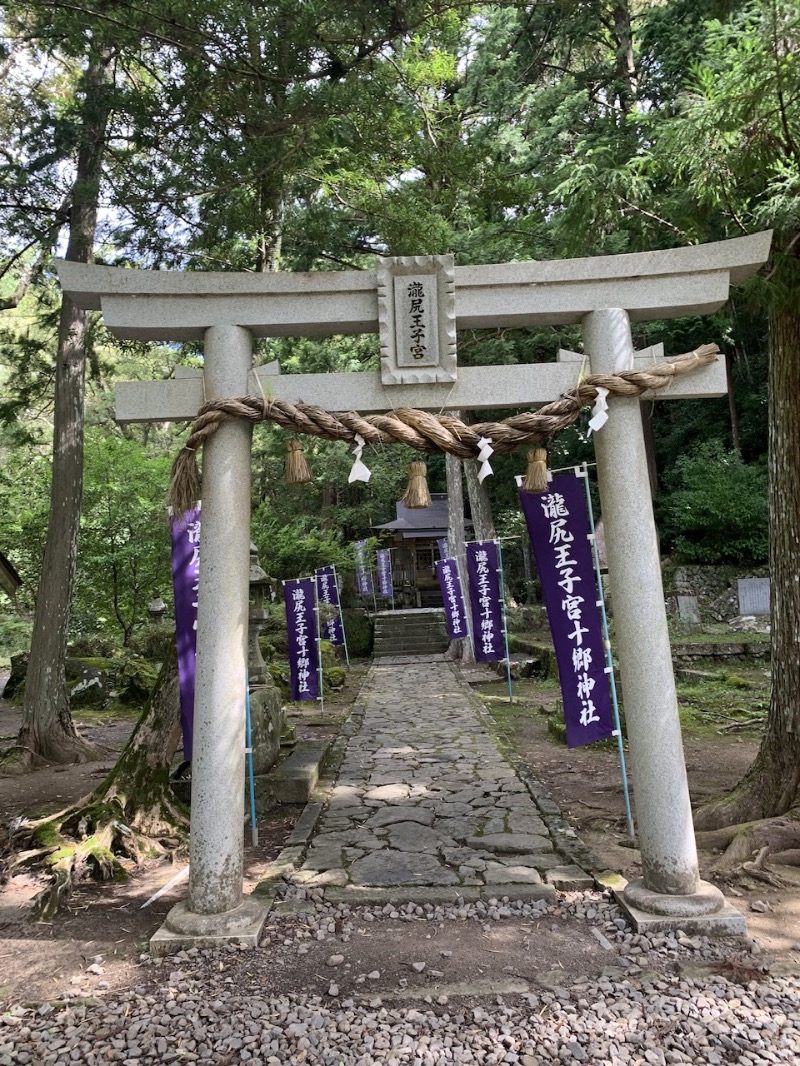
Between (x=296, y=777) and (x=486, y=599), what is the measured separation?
7.48 meters

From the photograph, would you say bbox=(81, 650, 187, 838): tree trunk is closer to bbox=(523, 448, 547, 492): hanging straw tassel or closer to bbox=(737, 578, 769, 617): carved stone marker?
bbox=(523, 448, 547, 492): hanging straw tassel

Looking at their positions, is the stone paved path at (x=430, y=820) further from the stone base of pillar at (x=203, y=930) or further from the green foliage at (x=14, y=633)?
the green foliage at (x=14, y=633)

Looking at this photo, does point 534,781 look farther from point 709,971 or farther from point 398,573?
point 398,573

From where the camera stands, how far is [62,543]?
8836 mm

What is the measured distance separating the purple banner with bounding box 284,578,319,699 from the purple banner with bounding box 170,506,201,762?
6877 millimetres

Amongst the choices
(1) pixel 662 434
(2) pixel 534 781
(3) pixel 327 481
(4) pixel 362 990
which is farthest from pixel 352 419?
(1) pixel 662 434

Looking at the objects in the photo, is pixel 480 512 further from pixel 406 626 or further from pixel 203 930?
pixel 203 930

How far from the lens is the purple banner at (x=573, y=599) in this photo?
488 centimetres

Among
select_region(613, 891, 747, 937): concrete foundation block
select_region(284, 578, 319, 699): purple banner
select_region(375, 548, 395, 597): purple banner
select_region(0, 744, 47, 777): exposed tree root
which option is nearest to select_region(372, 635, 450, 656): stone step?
select_region(375, 548, 395, 597): purple banner

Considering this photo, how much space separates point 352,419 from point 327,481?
20.3 meters

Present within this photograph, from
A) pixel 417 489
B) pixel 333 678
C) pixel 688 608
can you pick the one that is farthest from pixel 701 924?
pixel 688 608

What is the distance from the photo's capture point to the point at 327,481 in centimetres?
2425

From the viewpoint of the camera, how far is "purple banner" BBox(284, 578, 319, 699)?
11.8 m

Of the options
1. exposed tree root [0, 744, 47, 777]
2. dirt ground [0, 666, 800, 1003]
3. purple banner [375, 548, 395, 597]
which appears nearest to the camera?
dirt ground [0, 666, 800, 1003]
